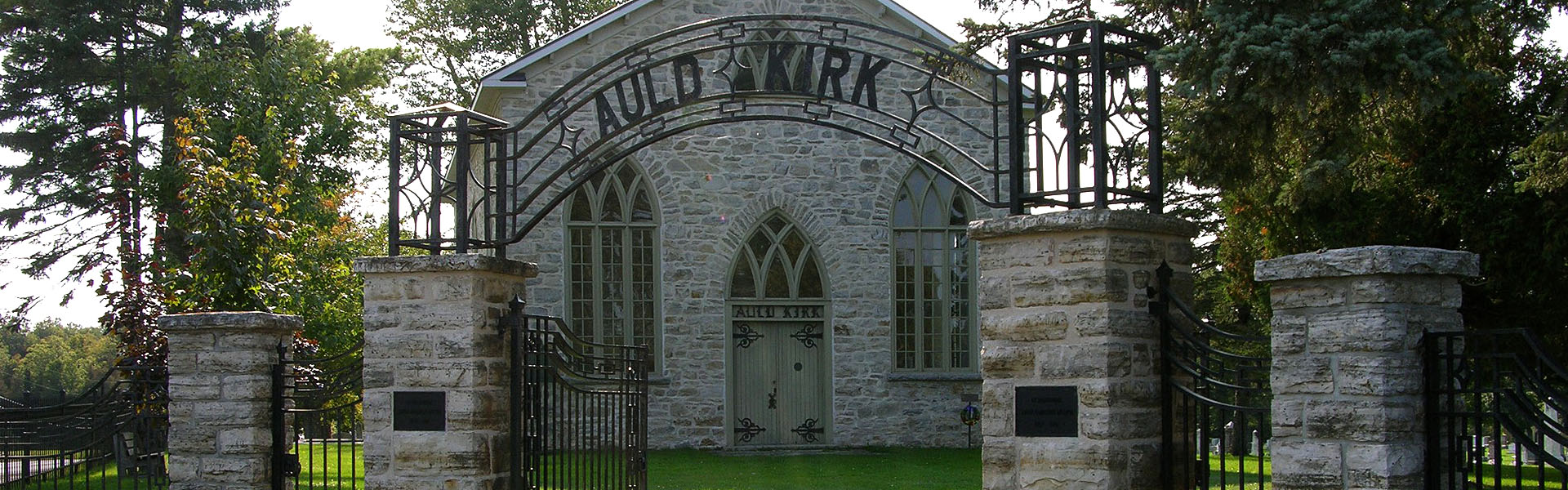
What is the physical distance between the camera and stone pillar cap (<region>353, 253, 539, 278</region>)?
8.62 m

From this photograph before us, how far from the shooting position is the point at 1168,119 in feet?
42.5

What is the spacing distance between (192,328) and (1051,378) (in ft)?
17.6

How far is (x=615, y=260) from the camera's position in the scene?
789 inches

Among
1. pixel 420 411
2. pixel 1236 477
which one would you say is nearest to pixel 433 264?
pixel 420 411

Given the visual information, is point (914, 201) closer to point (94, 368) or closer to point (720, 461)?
point (720, 461)

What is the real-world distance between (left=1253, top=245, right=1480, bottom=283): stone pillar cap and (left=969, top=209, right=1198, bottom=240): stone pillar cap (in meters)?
1.37

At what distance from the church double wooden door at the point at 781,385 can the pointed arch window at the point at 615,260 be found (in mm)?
1294

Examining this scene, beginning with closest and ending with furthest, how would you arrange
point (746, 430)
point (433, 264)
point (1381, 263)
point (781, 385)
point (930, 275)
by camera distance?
point (1381, 263), point (433, 264), point (746, 430), point (781, 385), point (930, 275)

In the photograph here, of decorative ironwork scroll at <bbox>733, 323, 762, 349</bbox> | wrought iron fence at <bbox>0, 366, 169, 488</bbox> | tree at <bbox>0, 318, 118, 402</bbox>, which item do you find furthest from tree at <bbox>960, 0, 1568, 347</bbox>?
tree at <bbox>0, 318, 118, 402</bbox>

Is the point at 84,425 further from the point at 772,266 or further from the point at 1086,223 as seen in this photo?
the point at 772,266

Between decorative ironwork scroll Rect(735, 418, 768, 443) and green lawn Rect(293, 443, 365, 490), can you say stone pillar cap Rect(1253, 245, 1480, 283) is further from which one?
decorative ironwork scroll Rect(735, 418, 768, 443)

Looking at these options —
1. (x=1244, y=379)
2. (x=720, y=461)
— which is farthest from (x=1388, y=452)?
(x=720, y=461)

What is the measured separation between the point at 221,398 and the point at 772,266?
1149cm

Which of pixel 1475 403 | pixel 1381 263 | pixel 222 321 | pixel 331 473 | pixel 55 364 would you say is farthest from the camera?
pixel 55 364
